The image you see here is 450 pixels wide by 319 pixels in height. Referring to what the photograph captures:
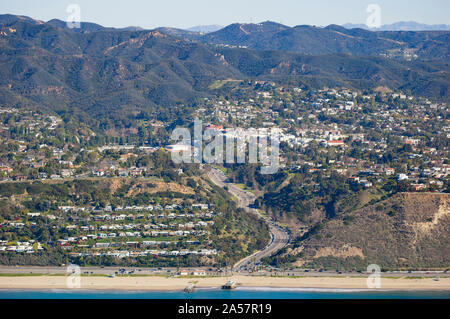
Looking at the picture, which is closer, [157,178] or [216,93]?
[157,178]

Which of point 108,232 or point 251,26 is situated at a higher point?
point 251,26

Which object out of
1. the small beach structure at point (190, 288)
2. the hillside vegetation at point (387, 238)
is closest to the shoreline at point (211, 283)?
the small beach structure at point (190, 288)

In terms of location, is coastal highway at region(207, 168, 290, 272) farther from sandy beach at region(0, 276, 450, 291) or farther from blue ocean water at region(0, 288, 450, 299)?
blue ocean water at region(0, 288, 450, 299)

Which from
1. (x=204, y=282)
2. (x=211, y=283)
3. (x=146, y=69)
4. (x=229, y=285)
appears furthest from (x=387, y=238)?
(x=146, y=69)

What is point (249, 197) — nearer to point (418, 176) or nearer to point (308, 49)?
point (418, 176)

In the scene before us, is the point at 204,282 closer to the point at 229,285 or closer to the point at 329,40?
the point at 229,285

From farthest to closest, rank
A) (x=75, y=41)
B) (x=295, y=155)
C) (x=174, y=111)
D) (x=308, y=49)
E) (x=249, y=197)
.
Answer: (x=308, y=49) → (x=75, y=41) → (x=174, y=111) → (x=295, y=155) → (x=249, y=197)

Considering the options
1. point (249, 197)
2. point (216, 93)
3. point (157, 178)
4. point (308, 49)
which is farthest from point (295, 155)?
point (308, 49)
